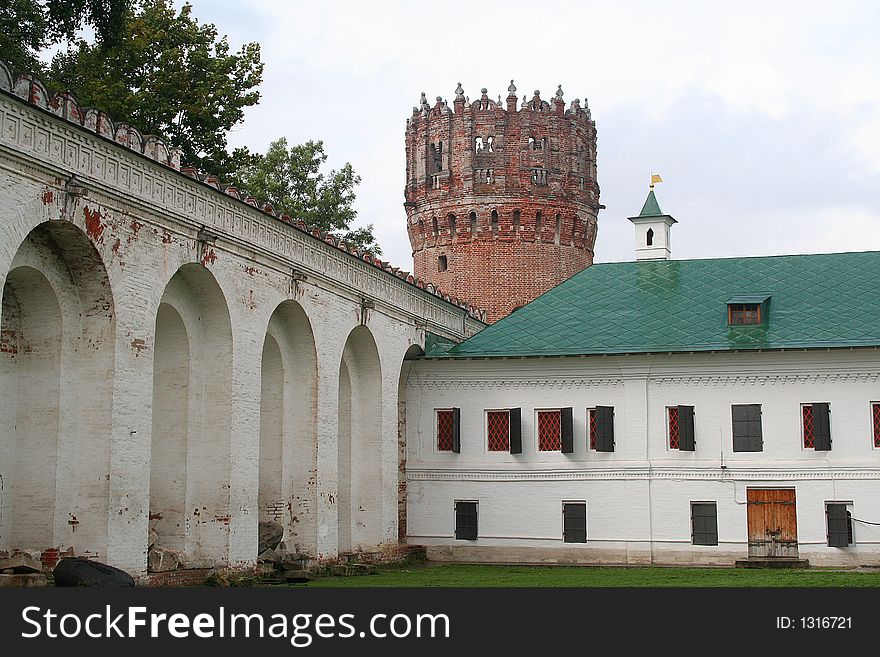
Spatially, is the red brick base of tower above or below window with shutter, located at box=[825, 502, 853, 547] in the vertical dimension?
above

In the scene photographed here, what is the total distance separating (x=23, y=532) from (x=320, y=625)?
8.66m

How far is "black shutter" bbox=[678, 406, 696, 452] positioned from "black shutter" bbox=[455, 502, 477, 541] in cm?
554

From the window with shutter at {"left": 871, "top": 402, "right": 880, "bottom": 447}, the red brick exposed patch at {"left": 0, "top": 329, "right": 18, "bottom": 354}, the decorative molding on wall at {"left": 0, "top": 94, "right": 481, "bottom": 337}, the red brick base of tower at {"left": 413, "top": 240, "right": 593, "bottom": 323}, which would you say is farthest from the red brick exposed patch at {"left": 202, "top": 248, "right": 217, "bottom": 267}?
the red brick base of tower at {"left": 413, "top": 240, "right": 593, "bottom": 323}

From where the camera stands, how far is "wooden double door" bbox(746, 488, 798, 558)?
99.9 feet

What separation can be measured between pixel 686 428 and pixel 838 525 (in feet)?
13.9

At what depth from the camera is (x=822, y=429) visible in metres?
30.5

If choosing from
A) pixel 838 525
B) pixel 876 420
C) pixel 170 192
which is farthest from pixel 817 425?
pixel 170 192

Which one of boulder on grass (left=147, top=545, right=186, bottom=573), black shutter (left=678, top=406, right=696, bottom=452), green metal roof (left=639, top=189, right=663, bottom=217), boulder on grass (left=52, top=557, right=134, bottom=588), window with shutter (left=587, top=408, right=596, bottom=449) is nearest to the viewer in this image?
boulder on grass (left=52, top=557, right=134, bottom=588)

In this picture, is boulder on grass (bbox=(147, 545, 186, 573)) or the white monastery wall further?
boulder on grass (bbox=(147, 545, 186, 573))

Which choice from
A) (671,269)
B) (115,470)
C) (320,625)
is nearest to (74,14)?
(115,470)

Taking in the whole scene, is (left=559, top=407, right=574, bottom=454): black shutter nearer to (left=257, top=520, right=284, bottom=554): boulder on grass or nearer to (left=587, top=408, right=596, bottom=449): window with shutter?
(left=587, top=408, right=596, bottom=449): window with shutter

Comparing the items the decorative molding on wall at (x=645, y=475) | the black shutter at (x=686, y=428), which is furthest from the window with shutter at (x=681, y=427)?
the decorative molding on wall at (x=645, y=475)

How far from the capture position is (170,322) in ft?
72.6

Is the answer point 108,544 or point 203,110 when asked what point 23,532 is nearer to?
point 108,544
